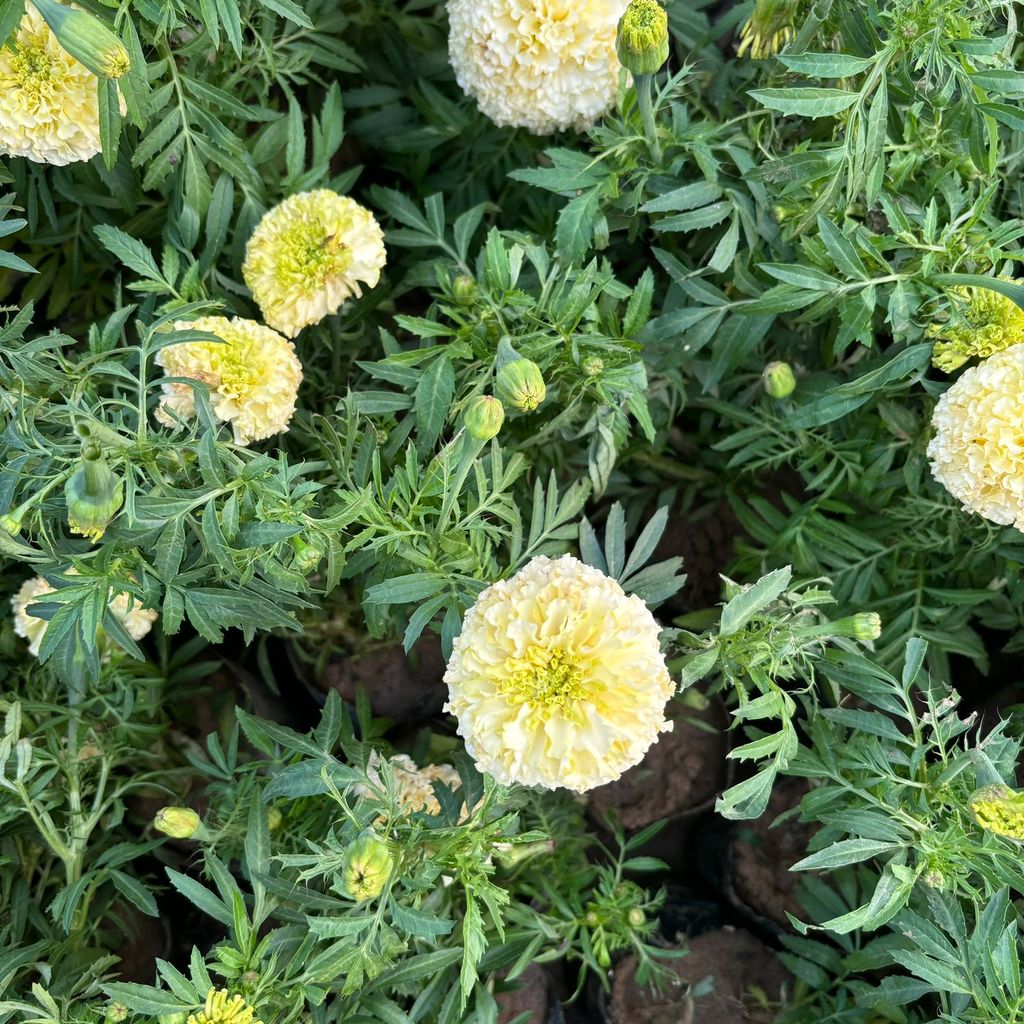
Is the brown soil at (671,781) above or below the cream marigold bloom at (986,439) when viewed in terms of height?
below

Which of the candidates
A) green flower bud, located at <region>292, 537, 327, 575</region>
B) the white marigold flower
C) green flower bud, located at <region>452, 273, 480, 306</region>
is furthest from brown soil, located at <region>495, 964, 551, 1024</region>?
green flower bud, located at <region>452, 273, 480, 306</region>

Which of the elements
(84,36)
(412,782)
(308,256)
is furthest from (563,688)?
(84,36)

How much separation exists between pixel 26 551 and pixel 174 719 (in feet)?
2.38

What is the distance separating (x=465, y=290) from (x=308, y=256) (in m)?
0.22

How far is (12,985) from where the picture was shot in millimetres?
1163

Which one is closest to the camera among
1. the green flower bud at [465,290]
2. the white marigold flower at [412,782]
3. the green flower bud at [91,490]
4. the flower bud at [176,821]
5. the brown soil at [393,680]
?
the green flower bud at [91,490]

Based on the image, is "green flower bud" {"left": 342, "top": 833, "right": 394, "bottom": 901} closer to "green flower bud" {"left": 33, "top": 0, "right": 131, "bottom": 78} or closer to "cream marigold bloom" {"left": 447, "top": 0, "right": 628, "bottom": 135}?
"green flower bud" {"left": 33, "top": 0, "right": 131, "bottom": 78}

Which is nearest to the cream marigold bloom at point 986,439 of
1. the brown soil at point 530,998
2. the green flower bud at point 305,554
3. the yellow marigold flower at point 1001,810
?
the yellow marigold flower at point 1001,810

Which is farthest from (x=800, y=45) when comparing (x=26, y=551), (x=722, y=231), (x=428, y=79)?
(x=26, y=551)

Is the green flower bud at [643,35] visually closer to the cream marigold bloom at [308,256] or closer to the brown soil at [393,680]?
the cream marigold bloom at [308,256]

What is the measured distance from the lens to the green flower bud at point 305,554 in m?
0.86

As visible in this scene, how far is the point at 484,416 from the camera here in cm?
87

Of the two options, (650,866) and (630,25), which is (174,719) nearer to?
(650,866)

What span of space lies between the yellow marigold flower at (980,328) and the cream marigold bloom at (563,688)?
0.48 metres
